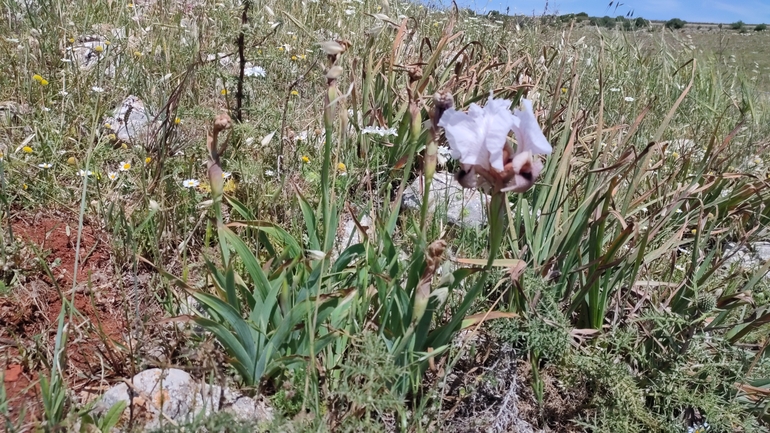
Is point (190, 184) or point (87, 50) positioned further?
point (87, 50)

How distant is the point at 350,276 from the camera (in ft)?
5.75

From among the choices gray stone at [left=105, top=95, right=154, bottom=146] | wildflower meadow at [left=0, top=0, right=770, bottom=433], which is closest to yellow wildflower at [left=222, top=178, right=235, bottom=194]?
wildflower meadow at [left=0, top=0, right=770, bottom=433]

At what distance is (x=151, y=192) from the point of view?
2.19 metres

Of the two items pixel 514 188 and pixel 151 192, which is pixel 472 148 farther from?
pixel 151 192

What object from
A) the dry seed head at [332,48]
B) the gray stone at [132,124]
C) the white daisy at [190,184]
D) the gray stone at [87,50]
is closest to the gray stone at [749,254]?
the dry seed head at [332,48]

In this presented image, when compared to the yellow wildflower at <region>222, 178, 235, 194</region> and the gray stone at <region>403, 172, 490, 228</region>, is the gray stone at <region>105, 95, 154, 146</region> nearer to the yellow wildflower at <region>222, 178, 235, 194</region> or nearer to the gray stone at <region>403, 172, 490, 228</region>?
the yellow wildflower at <region>222, 178, 235, 194</region>

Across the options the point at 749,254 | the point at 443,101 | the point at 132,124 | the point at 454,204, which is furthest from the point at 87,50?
the point at 749,254

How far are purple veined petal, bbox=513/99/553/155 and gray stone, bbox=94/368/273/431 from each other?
3.15ft

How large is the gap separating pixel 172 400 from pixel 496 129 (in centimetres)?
112

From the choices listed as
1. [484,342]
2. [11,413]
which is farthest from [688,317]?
[11,413]

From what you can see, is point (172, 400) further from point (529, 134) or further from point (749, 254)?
point (749, 254)

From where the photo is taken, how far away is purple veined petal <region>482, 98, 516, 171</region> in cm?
108

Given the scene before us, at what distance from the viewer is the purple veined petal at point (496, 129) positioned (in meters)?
1.08

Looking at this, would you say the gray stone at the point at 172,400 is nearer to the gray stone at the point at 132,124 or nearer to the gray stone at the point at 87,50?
the gray stone at the point at 132,124
